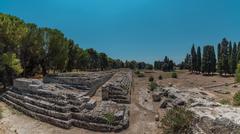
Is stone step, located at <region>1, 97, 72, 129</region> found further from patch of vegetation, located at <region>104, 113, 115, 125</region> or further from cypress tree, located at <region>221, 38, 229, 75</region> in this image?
cypress tree, located at <region>221, 38, 229, 75</region>

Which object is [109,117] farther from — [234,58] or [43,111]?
[234,58]

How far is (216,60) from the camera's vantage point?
8075 centimetres

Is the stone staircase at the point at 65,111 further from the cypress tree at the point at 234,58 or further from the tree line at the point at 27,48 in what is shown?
the cypress tree at the point at 234,58

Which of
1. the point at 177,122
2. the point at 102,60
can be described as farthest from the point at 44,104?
the point at 102,60

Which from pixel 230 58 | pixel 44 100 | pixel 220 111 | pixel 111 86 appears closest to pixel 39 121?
pixel 44 100

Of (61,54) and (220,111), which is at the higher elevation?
(61,54)

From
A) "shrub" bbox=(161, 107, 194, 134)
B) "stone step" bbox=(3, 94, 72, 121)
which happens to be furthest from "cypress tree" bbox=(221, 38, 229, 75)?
"stone step" bbox=(3, 94, 72, 121)

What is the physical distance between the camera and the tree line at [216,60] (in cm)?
7381

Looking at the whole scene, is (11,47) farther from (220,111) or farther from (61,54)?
(220,111)

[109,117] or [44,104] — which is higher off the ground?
[44,104]

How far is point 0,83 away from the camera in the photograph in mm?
35125

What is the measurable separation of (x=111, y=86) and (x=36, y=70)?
29.1 m

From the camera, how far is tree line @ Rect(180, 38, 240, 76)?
73812mm

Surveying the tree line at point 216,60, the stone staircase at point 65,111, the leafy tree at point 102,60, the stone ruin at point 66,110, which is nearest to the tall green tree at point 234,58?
the tree line at point 216,60
